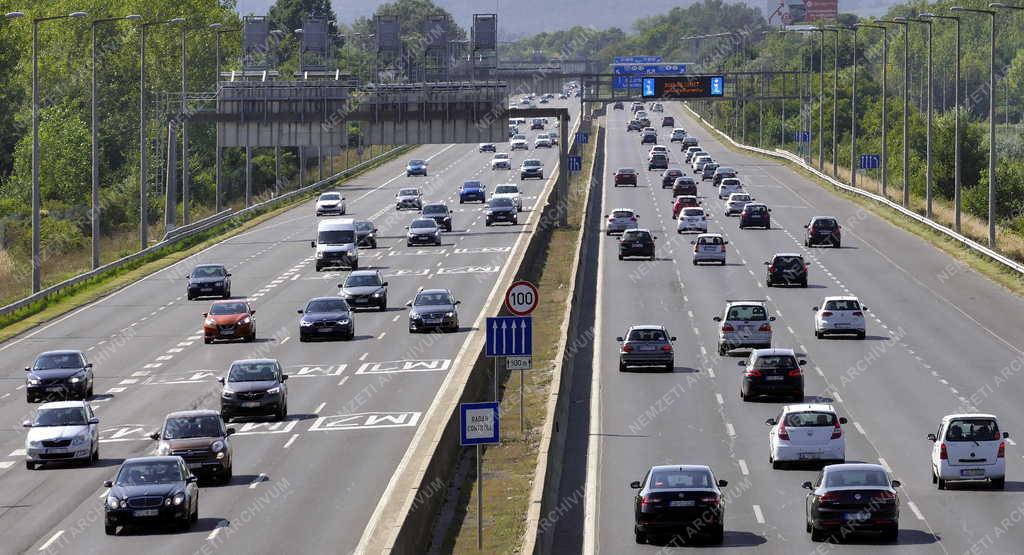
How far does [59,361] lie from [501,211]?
4842 cm

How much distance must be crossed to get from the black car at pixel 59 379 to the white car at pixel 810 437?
18683 mm

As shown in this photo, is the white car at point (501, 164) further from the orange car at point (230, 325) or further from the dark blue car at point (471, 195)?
the orange car at point (230, 325)

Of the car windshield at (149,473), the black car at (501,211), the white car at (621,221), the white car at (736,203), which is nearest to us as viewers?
the car windshield at (149,473)

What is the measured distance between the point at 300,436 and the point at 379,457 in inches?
142

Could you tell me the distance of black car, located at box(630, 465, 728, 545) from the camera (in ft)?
86.5

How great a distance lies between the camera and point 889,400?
136ft

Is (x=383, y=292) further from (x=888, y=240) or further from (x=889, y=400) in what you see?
(x=888, y=240)

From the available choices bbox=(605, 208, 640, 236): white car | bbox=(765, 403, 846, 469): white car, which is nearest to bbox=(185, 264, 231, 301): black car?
bbox=(605, 208, 640, 236): white car

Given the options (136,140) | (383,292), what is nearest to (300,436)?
(383,292)

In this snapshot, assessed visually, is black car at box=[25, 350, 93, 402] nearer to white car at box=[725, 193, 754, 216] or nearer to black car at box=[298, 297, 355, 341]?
black car at box=[298, 297, 355, 341]

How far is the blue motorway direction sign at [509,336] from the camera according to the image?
31688mm

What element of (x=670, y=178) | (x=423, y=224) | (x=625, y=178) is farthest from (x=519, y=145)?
(x=423, y=224)

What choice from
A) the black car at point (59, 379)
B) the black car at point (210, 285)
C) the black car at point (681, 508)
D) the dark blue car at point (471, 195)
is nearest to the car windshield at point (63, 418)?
the black car at point (59, 379)

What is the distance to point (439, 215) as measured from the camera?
90938 mm
